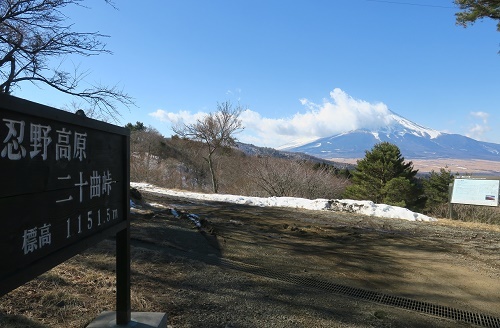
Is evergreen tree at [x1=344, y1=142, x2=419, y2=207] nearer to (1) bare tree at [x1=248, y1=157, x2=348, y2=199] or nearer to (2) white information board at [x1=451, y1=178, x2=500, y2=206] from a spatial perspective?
(1) bare tree at [x1=248, y1=157, x2=348, y2=199]

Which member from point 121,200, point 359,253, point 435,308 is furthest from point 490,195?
point 121,200

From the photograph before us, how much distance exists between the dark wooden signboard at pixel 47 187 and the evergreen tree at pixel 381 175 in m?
28.1

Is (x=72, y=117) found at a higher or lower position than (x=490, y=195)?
higher

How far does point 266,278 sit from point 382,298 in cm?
146

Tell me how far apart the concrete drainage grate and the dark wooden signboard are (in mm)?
2878

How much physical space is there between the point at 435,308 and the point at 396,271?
4.80ft

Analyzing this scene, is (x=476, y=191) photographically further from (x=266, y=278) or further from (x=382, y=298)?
(x=266, y=278)

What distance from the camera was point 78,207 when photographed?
2236 mm

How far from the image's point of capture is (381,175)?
3039cm

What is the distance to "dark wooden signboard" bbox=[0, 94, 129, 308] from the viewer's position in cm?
163

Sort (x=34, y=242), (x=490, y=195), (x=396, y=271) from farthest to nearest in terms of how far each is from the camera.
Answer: (x=490, y=195)
(x=396, y=271)
(x=34, y=242)

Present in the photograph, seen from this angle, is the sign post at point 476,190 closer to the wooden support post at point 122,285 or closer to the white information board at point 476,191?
the white information board at point 476,191

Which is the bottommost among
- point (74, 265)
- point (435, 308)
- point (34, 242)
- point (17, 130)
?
point (435, 308)

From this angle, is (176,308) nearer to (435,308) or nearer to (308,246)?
(435,308)
